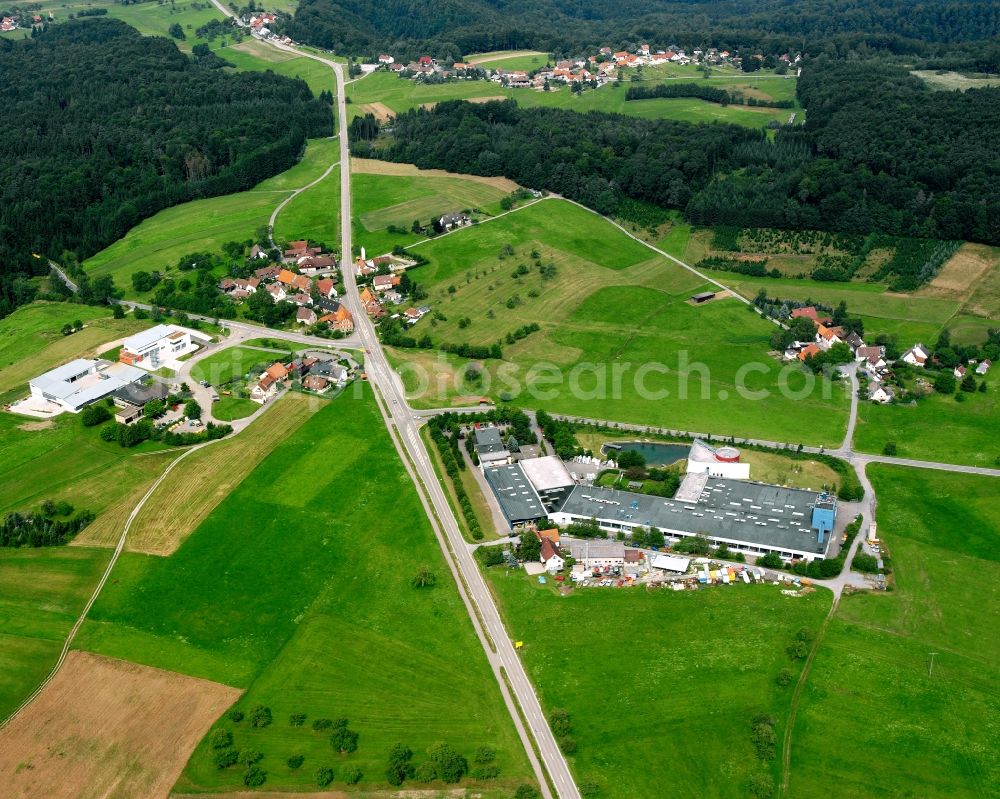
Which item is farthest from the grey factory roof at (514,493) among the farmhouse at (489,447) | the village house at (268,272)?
the village house at (268,272)

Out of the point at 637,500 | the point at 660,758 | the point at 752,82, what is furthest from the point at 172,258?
the point at 752,82

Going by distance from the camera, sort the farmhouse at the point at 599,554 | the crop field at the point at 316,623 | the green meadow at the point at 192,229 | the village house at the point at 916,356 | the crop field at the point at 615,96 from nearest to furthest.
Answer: the crop field at the point at 316,623
the farmhouse at the point at 599,554
the village house at the point at 916,356
the green meadow at the point at 192,229
the crop field at the point at 615,96

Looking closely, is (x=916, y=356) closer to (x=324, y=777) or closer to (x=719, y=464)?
(x=719, y=464)

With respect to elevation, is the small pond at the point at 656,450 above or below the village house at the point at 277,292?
below

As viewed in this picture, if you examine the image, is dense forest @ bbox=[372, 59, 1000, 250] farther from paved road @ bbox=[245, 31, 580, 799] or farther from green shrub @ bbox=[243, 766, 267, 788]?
green shrub @ bbox=[243, 766, 267, 788]

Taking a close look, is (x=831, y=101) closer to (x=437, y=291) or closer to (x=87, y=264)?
(x=437, y=291)

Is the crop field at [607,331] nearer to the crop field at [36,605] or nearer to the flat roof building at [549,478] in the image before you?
the flat roof building at [549,478]

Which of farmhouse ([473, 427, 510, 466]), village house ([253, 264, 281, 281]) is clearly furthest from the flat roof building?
village house ([253, 264, 281, 281])

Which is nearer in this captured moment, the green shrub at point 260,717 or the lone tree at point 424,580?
the green shrub at point 260,717
